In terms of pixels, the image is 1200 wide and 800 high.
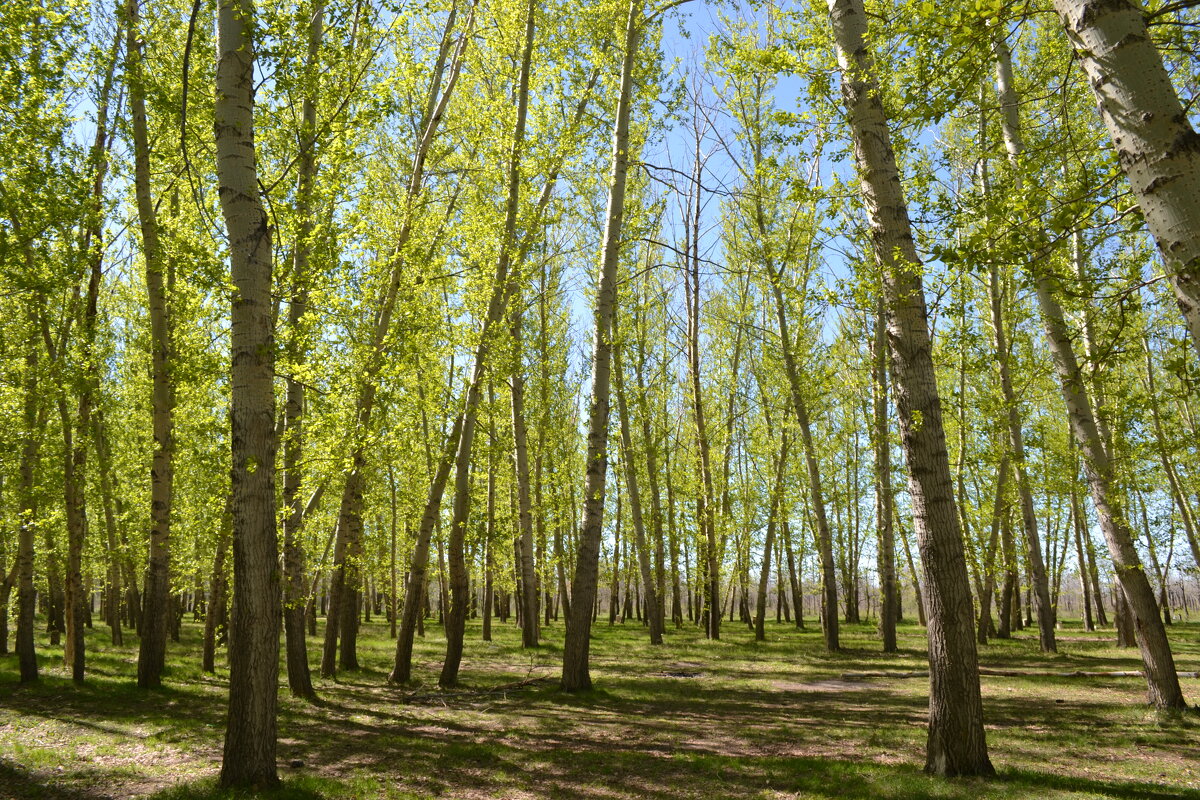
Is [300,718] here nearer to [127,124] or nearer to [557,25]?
[127,124]

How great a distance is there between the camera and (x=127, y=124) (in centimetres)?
1036

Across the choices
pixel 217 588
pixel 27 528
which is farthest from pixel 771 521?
pixel 27 528

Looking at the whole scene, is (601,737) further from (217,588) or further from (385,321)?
(217,588)

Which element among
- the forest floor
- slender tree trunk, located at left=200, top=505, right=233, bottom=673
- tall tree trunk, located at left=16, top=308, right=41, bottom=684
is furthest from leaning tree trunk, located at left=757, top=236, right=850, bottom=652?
tall tree trunk, located at left=16, top=308, right=41, bottom=684

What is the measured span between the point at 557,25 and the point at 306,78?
6.52 meters

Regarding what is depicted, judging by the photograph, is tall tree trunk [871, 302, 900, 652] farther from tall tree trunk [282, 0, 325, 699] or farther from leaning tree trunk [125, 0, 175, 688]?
leaning tree trunk [125, 0, 175, 688]

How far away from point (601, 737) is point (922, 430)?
5.18 meters

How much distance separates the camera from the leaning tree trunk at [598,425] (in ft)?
33.8

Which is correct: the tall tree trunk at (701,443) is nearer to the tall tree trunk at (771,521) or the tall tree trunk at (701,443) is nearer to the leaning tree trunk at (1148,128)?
the tall tree trunk at (771,521)

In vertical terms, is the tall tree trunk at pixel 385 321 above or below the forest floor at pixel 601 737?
above

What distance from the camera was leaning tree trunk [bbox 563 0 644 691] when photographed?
1031 centimetres

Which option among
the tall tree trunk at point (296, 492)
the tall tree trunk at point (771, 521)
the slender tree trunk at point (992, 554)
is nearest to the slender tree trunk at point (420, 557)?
the tall tree trunk at point (296, 492)

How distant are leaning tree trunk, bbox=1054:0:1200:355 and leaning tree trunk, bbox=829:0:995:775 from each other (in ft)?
8.20

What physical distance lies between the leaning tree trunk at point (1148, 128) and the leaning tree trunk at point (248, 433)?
585 cm
